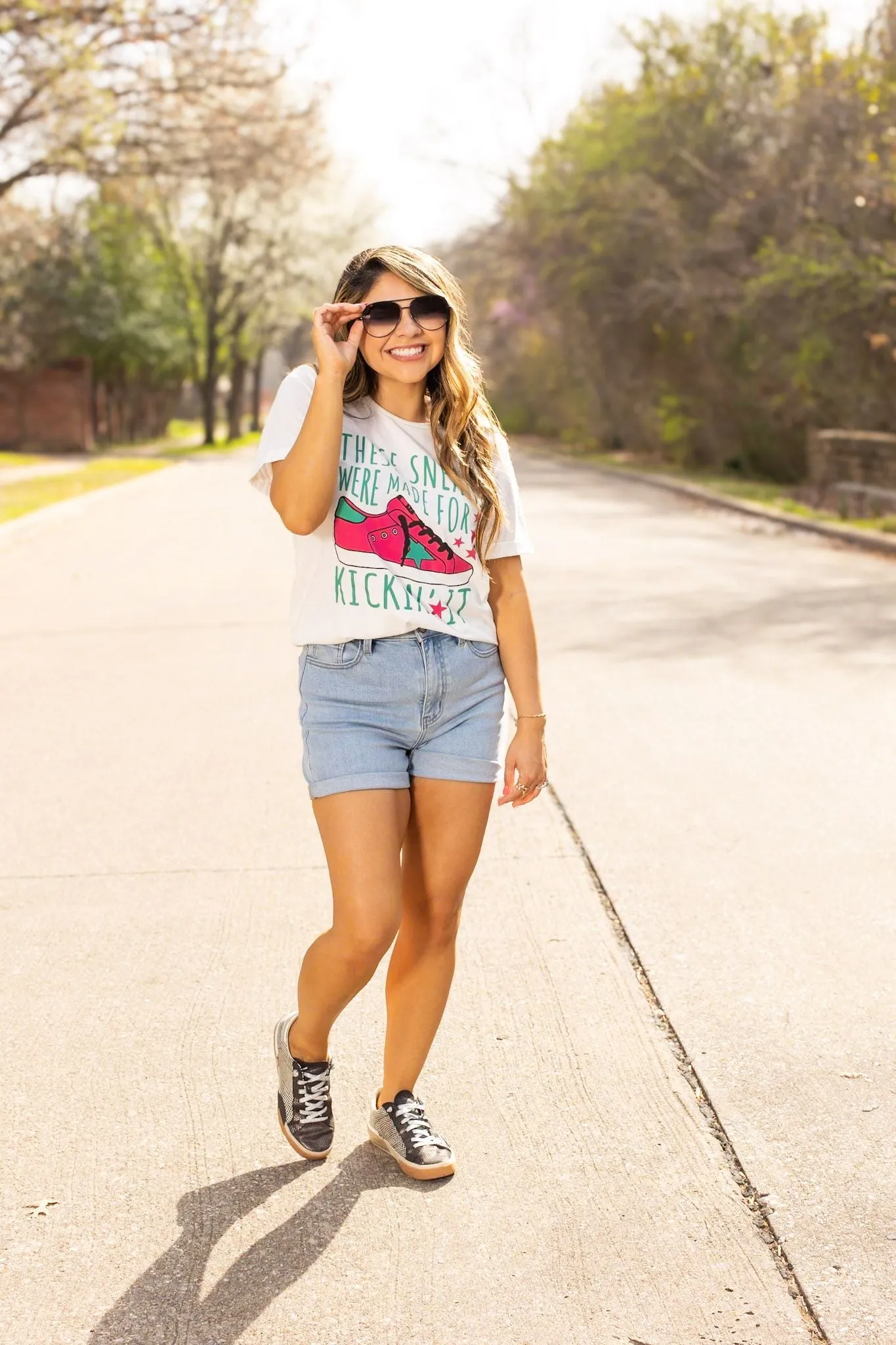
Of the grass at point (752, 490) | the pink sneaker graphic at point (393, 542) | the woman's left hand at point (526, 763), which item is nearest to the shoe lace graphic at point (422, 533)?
the pink sneaker graphic at point (393, 542)

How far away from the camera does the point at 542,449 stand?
50938 millimetres

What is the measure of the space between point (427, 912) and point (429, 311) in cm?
120

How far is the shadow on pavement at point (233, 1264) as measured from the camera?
2811 millimetres

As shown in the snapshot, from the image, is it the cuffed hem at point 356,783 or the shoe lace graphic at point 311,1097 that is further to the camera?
the shoe lace graphic at point 311,1097

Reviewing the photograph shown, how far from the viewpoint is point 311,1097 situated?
3443 millimetres

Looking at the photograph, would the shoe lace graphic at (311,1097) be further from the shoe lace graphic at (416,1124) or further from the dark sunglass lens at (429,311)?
the dark sunglass lens at (429,311)

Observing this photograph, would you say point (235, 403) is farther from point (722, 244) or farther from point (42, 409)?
point (722, 244)

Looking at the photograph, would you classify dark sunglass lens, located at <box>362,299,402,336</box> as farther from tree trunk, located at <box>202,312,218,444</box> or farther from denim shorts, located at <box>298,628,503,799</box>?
tree trunk, located at <box>202,312,218,444</box>

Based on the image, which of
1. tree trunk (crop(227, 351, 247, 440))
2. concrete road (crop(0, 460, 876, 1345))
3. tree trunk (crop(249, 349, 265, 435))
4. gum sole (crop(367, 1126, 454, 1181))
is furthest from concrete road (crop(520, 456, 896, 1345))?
tree trunk (crop(249, 349, 265, 435))

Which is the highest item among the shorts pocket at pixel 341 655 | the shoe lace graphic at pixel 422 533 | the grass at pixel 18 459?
the shoe lace graphic at pixel 422 533

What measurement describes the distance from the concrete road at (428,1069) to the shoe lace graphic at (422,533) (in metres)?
1.26

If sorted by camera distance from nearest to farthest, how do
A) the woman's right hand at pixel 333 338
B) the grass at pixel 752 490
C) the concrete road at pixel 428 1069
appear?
the concrete road at pixel 428 1069 → the woman's right hand at pixel 333 338 → the grass at pixel 752 490

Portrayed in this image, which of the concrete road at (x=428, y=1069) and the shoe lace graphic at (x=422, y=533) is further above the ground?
the shoe lace graphic at (x=422, y=533)

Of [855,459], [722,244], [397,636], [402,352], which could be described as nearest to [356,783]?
[397,636]
